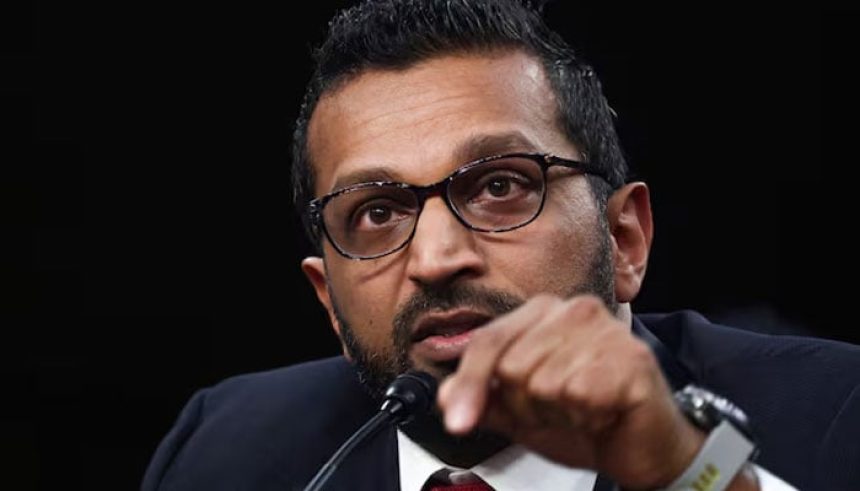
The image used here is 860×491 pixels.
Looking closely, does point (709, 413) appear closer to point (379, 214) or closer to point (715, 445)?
point (715, 445)

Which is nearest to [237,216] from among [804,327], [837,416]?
[804,327]

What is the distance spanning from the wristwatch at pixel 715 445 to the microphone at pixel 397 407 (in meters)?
0.39

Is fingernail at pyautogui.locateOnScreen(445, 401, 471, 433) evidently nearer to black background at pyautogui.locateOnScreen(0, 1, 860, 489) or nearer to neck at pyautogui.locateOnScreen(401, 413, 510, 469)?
neck at pyautogui.locateOnScreen(401, 413, 510, 469)

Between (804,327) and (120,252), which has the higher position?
(120,252)

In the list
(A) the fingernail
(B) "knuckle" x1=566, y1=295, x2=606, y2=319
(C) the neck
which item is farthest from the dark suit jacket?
(A) the fingernail

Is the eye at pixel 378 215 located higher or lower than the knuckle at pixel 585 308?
higher

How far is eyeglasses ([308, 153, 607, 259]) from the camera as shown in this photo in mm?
1774

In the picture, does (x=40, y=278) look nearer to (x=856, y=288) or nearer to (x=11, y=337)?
(x=11, y=337)

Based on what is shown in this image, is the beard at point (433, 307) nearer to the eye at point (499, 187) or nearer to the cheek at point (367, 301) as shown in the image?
the cheek at point (367, 301)

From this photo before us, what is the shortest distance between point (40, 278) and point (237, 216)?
0.47 meters

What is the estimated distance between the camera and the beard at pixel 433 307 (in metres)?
1.69

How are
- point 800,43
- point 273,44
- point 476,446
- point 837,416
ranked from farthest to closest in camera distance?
1. point 273,44
2. point 800,43
3. point 476,446
4. point 837,416

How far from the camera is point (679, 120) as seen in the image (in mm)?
2543

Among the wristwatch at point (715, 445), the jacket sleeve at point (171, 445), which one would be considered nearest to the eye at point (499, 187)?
the wristwatch at point (715, 445)
